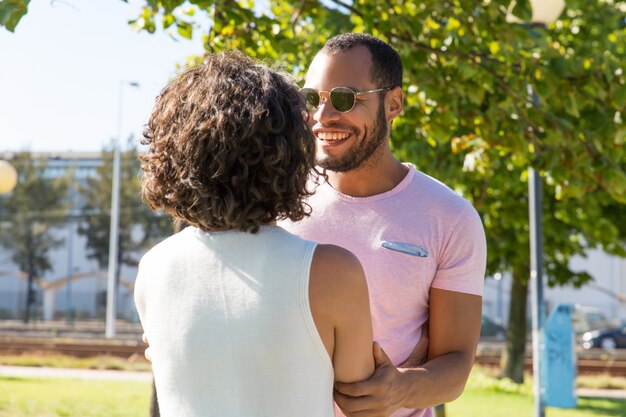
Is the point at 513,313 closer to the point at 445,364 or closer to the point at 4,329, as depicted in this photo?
the point at 445,364

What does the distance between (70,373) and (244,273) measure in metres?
18.2

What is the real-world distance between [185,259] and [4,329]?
134 feet

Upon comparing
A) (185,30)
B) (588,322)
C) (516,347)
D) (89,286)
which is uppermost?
(185,30)

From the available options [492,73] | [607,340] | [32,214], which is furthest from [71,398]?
[32,214]

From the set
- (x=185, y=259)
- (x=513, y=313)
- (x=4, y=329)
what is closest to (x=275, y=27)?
(x=185, y=259)

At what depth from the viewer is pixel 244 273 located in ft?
6.18

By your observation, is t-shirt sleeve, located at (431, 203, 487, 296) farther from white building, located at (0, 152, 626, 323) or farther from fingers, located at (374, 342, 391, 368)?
white building, located at (0, 152, 626, 323)

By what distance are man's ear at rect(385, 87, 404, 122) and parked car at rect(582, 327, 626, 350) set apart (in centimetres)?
3479

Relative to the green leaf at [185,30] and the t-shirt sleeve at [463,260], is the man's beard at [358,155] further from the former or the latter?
the green leaf at [185,30]

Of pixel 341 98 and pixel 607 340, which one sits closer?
pixel 341 98

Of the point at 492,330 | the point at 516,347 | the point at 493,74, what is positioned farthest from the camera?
the point at 492,330

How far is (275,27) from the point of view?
6805 mm

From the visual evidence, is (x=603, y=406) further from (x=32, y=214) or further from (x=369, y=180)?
(x=32, y=214)

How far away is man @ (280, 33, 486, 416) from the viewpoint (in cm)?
254
